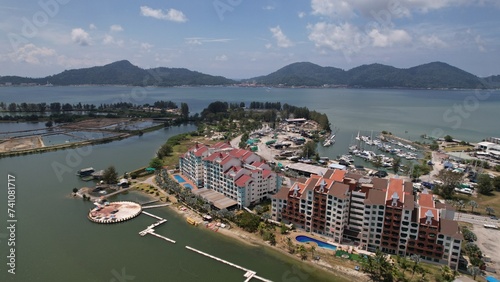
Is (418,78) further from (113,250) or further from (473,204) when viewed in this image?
(113,250)

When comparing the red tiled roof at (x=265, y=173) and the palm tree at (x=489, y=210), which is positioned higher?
the red tiled roof at (x=265, y=173)

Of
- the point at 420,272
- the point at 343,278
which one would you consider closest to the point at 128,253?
the point at 343,278

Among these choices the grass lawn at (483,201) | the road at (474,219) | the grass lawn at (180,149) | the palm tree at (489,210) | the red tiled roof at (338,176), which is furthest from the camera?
the grass lawn at (180,149)

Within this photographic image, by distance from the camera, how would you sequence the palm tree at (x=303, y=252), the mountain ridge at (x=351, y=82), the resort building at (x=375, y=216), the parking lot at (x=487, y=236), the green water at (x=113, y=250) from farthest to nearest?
the mountain ridge at (x=351, y=82), the parking lot at (x=487, y=236), the palm tree at (x=303, y=252), the resort building at (x=375, y=216), the green water at (x=113, y=250)

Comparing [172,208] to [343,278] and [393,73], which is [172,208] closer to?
[343,278]

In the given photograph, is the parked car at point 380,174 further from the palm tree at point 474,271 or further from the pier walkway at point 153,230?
the pier walkway at point 153,230

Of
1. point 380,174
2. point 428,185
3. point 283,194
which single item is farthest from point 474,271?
point 380,174

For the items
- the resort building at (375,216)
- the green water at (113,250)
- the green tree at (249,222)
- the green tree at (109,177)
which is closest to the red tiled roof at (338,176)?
the resort building at (375,216)

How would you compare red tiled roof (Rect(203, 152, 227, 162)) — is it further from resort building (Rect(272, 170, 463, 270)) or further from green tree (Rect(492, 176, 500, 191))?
green tree (Rect(492, 176, 500, 191))
